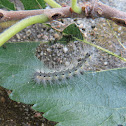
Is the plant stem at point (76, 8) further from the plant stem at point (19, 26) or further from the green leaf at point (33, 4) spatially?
the green leaf at point (33, 4)

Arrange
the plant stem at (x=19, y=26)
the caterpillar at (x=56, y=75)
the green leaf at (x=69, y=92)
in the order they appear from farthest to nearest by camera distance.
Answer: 1. the caterpillar at (x=56, y=75)
2. the green leaf at (x=69, y=92)
3. the plant stem at (x=19, y=26)

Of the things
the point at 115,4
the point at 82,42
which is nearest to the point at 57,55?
the point at 82,42

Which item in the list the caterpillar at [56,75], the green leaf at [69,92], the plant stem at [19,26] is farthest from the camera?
the caterpillar at [56,75]

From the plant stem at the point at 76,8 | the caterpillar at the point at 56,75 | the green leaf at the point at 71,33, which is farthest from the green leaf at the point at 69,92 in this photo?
the plant stem at the point at 76,8

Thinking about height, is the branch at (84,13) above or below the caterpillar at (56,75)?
above

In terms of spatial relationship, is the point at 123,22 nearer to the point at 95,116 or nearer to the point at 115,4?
the point at 95,116

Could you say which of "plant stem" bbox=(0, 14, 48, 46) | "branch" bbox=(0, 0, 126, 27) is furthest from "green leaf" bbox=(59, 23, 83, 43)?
"plant stem" bbox=(0, 14, 48, 46)
